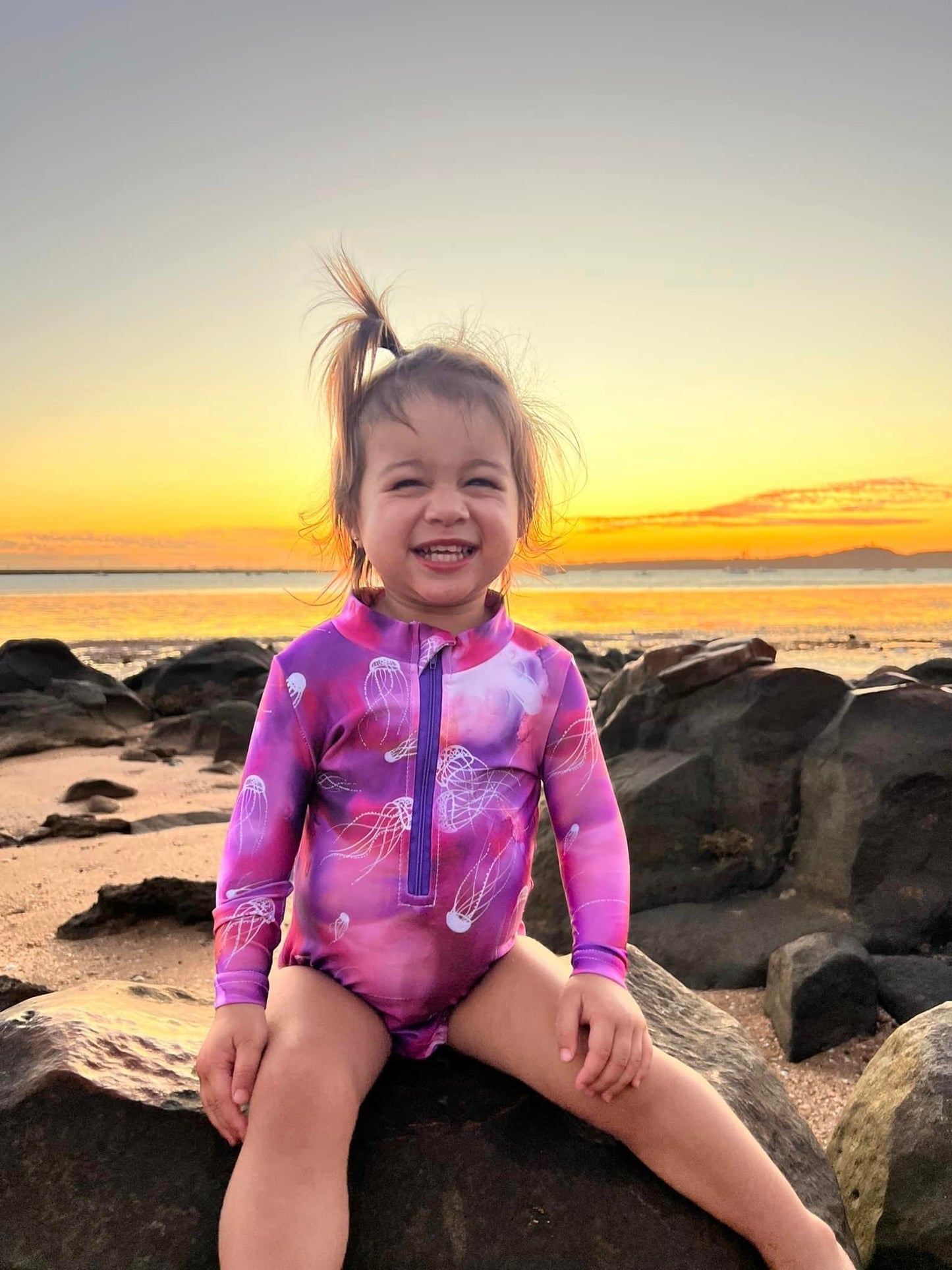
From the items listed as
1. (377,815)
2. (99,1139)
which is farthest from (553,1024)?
(99,1139)

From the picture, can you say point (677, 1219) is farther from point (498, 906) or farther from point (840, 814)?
point (840, 814)

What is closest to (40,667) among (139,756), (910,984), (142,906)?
(139,756)

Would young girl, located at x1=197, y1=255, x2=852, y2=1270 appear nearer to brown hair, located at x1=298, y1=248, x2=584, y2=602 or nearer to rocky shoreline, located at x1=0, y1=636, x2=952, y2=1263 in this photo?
brown hair, located at x1=298, y1=248, x2=584, y2=602

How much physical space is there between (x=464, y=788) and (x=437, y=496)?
630mm

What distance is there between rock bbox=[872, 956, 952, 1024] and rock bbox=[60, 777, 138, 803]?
5485 millimetres

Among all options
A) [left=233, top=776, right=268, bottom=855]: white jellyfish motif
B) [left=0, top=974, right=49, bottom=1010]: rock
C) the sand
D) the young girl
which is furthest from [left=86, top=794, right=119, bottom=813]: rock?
[left=233, top=776, right=268, bottom=855]: white jellyfish motif

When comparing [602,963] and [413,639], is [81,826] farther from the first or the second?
[602,963]

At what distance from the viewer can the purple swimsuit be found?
212cm

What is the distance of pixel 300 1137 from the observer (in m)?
1.81

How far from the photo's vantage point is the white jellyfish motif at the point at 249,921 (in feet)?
6.65

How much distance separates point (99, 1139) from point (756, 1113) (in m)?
1.40

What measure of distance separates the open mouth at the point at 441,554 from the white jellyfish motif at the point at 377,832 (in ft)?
1.74

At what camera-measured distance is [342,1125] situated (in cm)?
185

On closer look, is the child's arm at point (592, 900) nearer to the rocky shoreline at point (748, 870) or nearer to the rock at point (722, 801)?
the rocky shoreline at point (748, 870)
